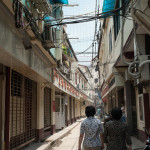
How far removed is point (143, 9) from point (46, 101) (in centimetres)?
915

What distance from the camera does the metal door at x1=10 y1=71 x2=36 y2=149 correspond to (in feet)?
29.0

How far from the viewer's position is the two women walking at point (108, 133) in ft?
14.0

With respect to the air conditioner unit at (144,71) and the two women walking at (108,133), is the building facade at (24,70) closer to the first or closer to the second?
the two women walking at (108,133)

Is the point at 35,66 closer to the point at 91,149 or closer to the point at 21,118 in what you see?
the point at 21,118

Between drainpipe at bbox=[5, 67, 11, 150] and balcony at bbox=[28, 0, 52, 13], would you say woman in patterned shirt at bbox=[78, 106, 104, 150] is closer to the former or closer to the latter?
drainpipe at bbox=[5, 67, 11, 150]

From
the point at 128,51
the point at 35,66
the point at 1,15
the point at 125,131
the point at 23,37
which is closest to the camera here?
the point at 125,131

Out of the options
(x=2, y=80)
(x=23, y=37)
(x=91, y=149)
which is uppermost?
(x=23, y=37)

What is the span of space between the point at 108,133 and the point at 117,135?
192 mm

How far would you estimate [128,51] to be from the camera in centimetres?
962

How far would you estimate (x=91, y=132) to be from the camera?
4.77 metres

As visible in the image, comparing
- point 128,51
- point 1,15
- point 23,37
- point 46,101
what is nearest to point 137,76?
point 128,51

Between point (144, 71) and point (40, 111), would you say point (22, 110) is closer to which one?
point (40, 111)

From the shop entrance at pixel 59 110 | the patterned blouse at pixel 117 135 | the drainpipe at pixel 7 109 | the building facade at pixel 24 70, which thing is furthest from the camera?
the shop entrance at pixel 59 110

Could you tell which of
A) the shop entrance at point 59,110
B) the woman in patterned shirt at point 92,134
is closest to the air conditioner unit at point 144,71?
the woman in patterned shirt at point 92,134
